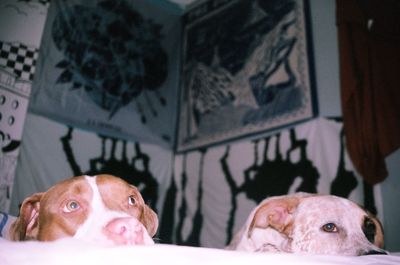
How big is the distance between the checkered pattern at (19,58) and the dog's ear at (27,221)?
2.15 metres

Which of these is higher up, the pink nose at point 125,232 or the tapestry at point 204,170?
the tapestry at point 204,170

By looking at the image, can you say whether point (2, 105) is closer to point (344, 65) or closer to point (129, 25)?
point (129, 25)

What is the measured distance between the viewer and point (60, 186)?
5.08 ft

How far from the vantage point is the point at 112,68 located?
16.4ft

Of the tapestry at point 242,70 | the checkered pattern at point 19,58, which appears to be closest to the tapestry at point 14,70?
the checkered pattern at point 19,58

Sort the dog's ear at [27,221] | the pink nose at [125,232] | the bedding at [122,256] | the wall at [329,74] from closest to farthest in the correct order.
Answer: the bedding at [122,256] → the pink nose at [125,232] → the dog's ear at [27,221] → the wall at [329,74]

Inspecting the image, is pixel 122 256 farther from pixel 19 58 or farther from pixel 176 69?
pixel 176 69

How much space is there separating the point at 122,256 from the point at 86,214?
2.23 feet

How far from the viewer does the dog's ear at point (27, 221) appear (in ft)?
5.06

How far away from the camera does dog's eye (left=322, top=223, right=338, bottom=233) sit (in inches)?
68.0

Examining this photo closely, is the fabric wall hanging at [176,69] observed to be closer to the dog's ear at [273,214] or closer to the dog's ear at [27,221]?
the dog's ear at [273,214]

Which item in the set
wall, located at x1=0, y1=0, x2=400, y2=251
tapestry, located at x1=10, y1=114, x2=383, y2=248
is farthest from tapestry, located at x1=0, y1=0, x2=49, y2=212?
tapestry, located at x1=10, y1=114, x2=383, y2=248

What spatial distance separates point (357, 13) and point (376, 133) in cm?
120

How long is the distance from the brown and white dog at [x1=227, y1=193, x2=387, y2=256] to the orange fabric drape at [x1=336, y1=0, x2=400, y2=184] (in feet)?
4.30
